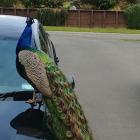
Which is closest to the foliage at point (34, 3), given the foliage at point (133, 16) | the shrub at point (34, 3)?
the shrub at point (34, 3)

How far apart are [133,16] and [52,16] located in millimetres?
5771

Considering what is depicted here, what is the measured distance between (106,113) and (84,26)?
1364 inches

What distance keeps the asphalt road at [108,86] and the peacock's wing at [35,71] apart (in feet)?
14.1

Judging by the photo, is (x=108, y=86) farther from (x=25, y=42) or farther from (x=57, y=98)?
(x=57, y=98)

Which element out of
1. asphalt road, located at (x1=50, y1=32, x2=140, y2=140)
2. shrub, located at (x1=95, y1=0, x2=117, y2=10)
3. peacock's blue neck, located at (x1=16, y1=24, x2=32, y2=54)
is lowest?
asphalt road, located at (x1=50, y1=32, x2=140, y2=140)

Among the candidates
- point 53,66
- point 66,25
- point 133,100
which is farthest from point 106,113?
point 66,25

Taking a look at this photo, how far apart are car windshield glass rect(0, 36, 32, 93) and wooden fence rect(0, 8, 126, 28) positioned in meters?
38.4

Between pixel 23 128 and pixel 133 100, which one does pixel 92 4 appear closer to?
pixel 133 100

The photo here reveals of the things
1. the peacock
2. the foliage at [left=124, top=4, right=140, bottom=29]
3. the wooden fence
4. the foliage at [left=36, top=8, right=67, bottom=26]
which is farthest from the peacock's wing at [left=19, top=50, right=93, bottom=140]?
the foliage at [left=124, top=4, right=140, bottom=29]

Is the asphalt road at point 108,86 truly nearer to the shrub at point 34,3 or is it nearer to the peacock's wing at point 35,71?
the peacock's wing at point 35,71

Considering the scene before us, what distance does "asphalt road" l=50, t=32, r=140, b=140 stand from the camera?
31.1 ft

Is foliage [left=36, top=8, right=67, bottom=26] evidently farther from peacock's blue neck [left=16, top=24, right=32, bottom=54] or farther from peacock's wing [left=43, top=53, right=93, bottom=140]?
peacock's wing [left=43, top=53, right=93, bottom=140]

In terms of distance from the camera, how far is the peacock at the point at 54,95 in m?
4.30

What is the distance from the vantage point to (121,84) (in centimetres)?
1370
